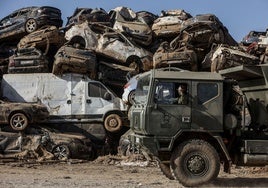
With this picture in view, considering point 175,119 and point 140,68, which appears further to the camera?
point 140,68

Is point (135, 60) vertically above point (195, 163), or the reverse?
point (135, 60)

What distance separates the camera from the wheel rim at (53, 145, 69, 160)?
51.2 feet

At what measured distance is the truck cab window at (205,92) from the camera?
33.9ft

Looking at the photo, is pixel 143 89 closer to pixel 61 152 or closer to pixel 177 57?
pixel 61 152

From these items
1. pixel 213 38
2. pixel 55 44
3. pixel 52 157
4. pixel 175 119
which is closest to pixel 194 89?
pixel 175 119

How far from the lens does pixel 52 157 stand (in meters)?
15.3

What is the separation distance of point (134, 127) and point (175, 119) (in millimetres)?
1071

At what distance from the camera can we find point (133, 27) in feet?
68.7

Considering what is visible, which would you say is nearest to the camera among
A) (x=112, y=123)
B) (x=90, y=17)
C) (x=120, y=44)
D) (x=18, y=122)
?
(x=18, y=122)

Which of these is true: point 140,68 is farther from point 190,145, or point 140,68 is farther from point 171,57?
point 190,145

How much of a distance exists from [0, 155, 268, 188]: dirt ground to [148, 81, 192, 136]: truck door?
47.8 inches

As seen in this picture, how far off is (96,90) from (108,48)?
2188mm

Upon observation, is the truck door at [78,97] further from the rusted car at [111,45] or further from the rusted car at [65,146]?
the rusted car at [65,146]

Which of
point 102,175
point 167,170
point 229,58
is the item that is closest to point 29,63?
point 229,58
